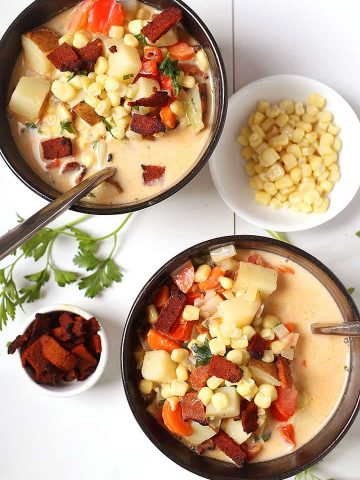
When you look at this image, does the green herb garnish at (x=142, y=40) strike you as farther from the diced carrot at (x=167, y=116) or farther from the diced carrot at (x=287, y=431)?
the diced carrot at (x=287, y=431)

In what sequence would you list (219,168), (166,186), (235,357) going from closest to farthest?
(235,357) < (166,186) < (219,168)

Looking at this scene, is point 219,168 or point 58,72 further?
point 219,168

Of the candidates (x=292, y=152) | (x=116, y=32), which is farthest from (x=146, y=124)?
(x=292, y=152)

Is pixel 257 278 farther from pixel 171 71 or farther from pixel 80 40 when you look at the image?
pixel 80 40

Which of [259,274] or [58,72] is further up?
[58,72]

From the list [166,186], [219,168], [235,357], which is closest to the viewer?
[235,357]

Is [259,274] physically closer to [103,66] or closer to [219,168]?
[219,168]

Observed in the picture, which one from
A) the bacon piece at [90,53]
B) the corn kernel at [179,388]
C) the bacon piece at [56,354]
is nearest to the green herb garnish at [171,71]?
the bacon piece at [90,53]

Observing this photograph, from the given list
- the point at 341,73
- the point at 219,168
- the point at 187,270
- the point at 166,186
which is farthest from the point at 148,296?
the point at 341,73
